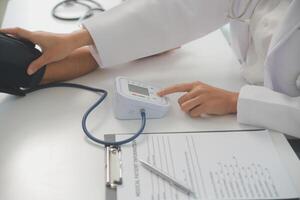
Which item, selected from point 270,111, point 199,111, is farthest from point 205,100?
point 270,111

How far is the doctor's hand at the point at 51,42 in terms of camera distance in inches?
32.4

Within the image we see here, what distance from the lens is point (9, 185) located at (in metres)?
0.62

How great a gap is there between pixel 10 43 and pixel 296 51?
0.61m

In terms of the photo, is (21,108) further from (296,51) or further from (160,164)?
(296,51)

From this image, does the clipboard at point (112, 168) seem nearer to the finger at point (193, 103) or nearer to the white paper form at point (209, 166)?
the white paper form at point (209, 166)

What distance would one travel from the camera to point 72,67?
0.89 m

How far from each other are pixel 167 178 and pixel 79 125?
9.3 inches

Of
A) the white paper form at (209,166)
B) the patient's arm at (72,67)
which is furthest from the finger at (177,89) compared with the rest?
the patient's arm at (72,67)

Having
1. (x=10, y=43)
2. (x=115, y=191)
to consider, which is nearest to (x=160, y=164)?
(x=115, y=191)

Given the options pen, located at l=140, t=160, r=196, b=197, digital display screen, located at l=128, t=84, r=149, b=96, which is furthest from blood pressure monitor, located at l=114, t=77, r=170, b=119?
pen, located at l=140, t=160, r=196, b=197

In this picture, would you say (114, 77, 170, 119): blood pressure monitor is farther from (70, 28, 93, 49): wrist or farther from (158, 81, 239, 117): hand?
(70, 28, 93, 49): wrist

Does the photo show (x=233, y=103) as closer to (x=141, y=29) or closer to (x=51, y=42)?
(x=141, y=29)

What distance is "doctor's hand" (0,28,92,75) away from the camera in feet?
2.70

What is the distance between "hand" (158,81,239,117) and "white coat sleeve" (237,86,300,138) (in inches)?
1.2
